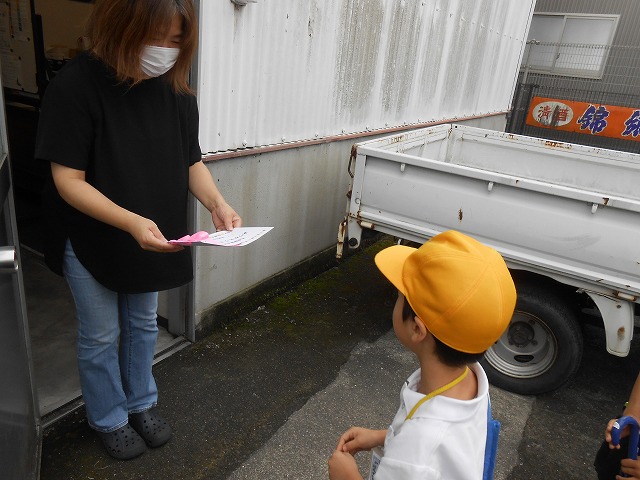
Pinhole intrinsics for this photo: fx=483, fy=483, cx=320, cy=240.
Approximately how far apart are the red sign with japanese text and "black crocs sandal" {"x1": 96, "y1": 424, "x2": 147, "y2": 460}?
1016 cm

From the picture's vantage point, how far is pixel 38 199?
17.2ft

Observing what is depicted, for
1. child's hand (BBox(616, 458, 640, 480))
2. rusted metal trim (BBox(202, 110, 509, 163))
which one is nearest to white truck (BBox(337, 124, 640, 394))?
rusted metal trim (BBox(202, 110, 509, 163))

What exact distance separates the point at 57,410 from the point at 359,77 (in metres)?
3.49

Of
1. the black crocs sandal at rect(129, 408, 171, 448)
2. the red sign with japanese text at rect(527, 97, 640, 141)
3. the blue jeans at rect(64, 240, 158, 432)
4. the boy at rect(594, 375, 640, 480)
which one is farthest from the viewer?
the red sign with japanese text at rect(527, 97, 640, 141)

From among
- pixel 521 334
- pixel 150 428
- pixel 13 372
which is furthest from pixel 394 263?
pixel 521 334

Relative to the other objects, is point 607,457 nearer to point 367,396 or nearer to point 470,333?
point 470,333

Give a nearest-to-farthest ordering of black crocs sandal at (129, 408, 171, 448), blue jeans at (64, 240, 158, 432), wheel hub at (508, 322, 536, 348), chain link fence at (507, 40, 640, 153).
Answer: blue jeans at (64, 240, 158, 432), black crocs sandal at (129, 408, 171, 448), wheel hub at (508, 322, 536, 348), chain link fence at (507, 40, 640, 153)

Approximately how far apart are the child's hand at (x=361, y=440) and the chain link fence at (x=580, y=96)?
10175 mm

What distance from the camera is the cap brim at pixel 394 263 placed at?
1.28m

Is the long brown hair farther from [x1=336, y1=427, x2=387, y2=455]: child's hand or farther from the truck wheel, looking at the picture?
the truck wheel

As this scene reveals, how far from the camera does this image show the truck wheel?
10.00 feet

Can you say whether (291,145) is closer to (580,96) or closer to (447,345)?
(447,345)

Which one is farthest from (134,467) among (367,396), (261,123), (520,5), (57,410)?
(520,5)

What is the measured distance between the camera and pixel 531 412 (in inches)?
124
